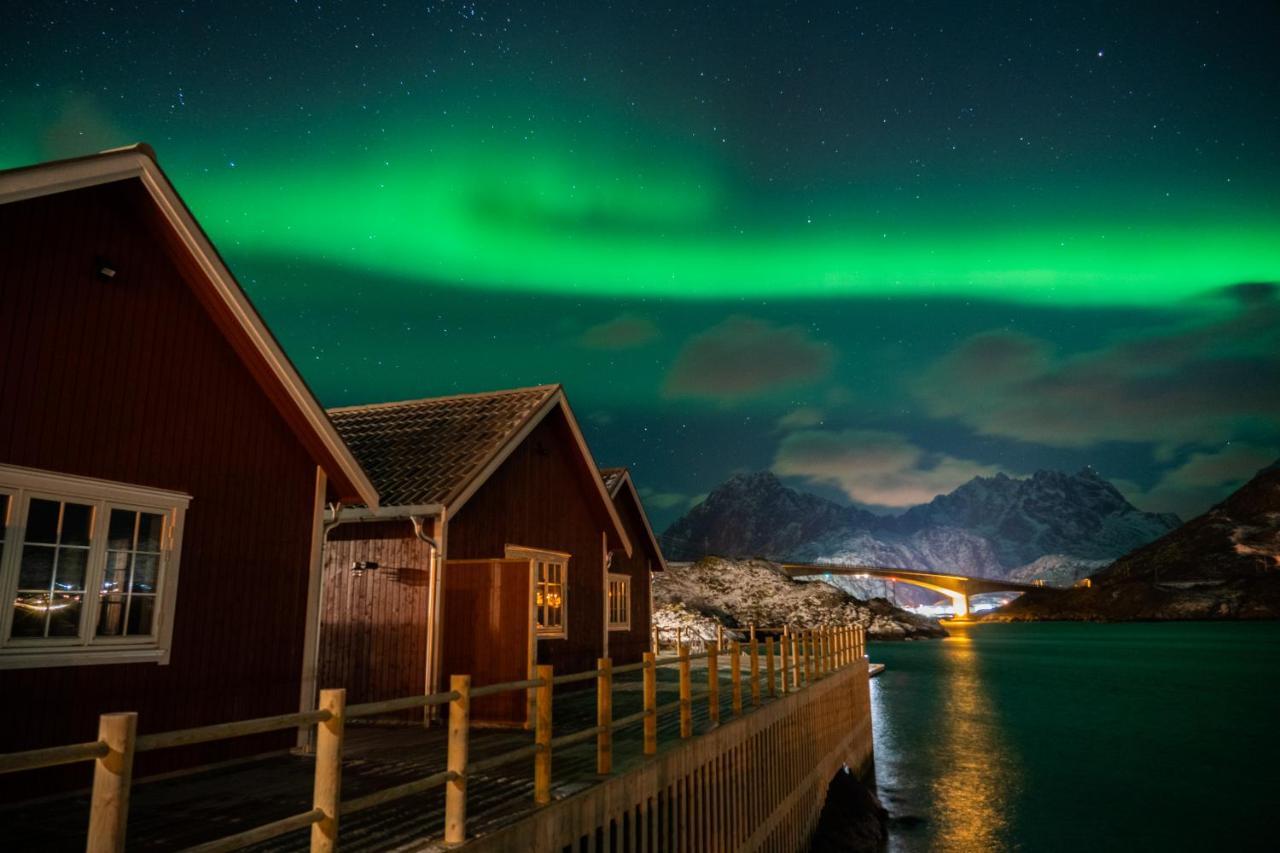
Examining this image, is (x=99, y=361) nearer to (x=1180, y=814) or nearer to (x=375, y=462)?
(x=375, y=462)

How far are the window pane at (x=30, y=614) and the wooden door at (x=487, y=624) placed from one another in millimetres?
6165

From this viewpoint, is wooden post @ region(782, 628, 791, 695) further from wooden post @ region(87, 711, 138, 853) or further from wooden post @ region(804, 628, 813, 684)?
wooden post @ region(87, 711, 138, 853)

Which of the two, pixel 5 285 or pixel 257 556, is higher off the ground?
pixel 5 285

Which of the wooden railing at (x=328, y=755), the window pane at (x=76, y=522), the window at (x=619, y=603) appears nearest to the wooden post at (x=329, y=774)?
the wooden railing at (x=328, y=755)

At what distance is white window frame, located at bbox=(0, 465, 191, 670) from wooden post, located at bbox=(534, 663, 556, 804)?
4575 mm

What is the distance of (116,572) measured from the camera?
8.61 metres

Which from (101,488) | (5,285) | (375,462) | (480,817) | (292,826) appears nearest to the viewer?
(292,826)

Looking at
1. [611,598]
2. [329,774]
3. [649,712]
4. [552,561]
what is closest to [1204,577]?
[611,598]

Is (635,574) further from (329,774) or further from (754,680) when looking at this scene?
(329,774)

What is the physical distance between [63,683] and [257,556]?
2.54 metres

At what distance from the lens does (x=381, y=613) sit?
13.8 meters

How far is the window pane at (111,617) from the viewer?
8406mm

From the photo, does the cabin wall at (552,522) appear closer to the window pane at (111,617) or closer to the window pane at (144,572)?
the window pane at (144,572)

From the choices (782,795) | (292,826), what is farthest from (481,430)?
(292,826)
